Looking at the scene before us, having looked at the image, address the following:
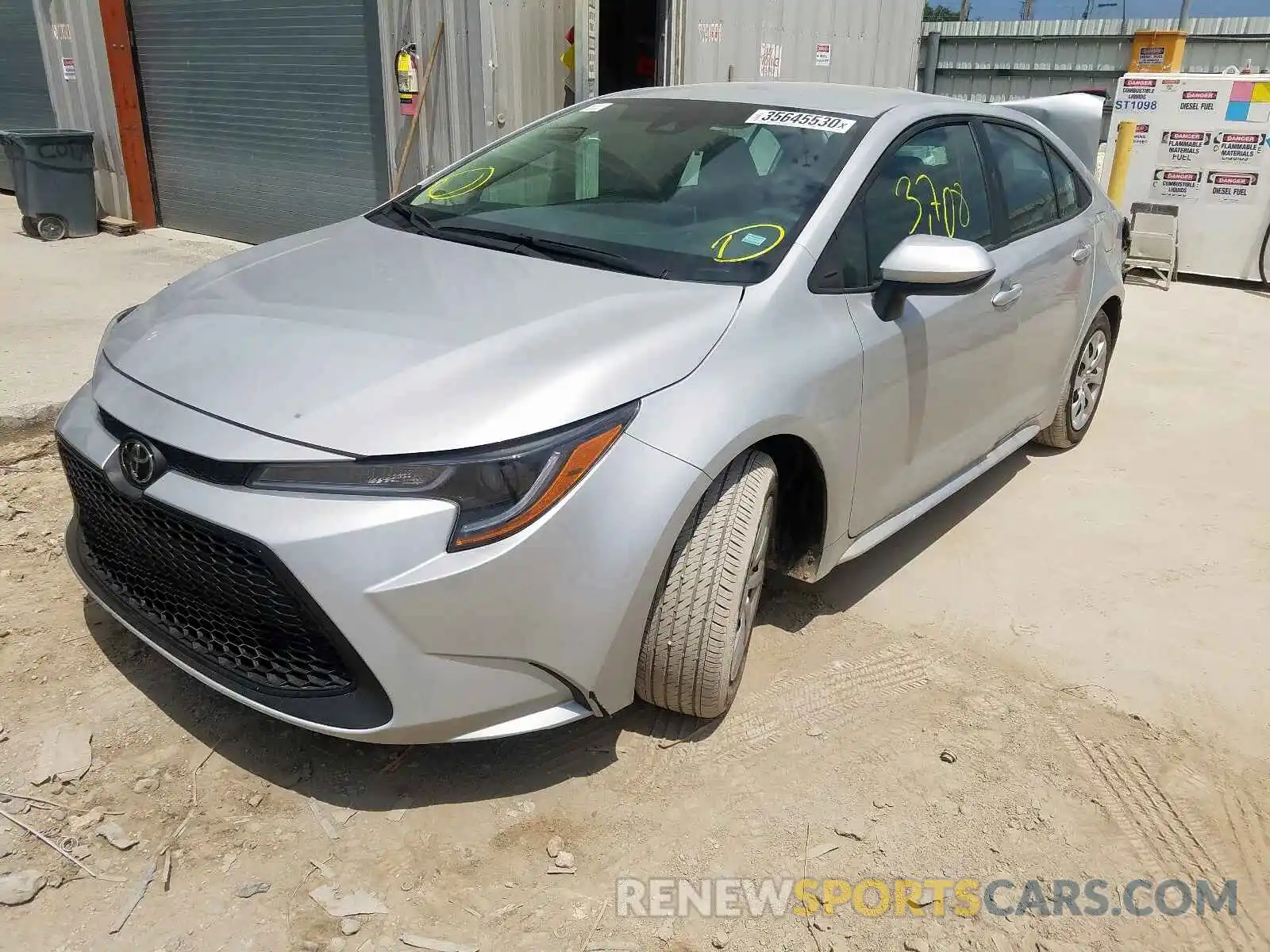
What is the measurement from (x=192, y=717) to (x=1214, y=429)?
526 centimetres

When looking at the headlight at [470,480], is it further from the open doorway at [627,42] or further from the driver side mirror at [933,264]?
the open doorway at [627,42]

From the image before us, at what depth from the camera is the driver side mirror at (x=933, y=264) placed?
9.36ft

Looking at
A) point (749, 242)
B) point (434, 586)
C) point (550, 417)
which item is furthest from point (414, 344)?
point (749, 242)

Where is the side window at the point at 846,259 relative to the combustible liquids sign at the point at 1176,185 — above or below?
above

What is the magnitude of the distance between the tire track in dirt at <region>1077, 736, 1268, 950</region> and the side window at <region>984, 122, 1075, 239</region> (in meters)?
2.00

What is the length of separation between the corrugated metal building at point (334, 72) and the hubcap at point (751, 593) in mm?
5458

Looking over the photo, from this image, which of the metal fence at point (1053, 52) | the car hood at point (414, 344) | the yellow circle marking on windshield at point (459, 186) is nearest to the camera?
the car hood at point (414, 344)

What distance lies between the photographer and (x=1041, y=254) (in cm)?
399

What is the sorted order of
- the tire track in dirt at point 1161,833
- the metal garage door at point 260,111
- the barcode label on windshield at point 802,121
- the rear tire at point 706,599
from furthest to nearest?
the metal garage door at point 260,111, the barcode label on windshield at point 802,121, the rear tire at point 706,599, the tire track in dirt at point 1161,833

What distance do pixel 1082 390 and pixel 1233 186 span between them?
5.99 meters

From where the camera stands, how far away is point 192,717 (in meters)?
2.71

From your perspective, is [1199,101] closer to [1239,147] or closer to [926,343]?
[1239,147]

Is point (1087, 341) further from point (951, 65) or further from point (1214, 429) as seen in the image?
point (951, 65)

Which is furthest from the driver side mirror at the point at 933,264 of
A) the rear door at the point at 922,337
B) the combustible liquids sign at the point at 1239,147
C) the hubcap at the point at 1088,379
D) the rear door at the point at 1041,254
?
the combustible liquids sign at the point at 1239,147
